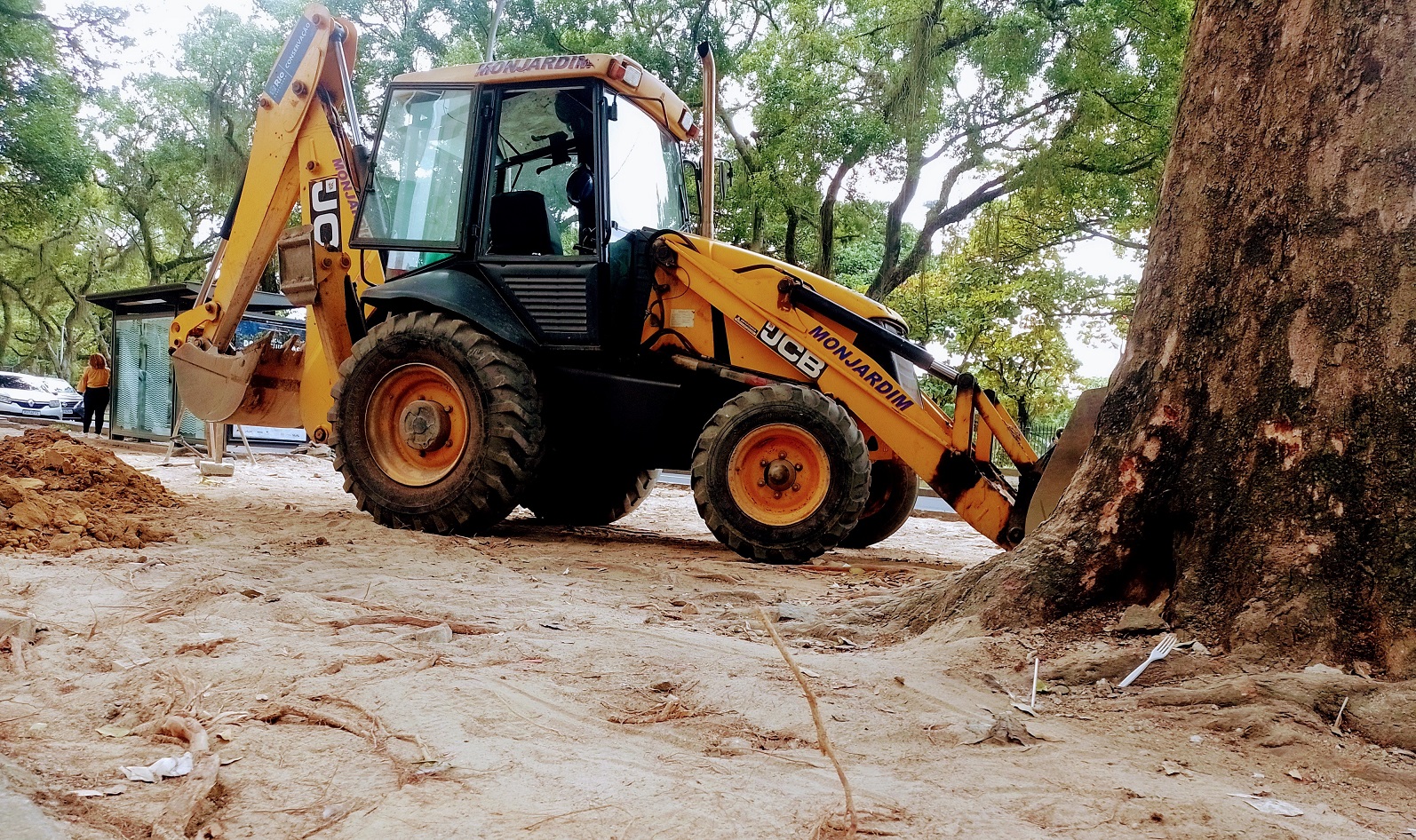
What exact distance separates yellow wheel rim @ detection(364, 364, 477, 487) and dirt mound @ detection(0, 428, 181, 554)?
1634mm

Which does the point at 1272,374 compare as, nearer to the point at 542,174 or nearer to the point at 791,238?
the point at 542,174

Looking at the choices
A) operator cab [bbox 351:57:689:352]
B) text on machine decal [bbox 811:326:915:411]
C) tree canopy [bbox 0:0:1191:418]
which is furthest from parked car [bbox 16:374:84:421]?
text on machine decal [bbox 811:326:915:411]

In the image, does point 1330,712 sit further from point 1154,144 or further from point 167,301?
point 167,301

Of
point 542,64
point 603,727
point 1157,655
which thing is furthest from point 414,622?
point 542,64

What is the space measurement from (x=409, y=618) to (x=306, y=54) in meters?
6.17

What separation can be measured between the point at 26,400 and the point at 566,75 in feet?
83.6

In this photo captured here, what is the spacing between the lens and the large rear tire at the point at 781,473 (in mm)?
6742

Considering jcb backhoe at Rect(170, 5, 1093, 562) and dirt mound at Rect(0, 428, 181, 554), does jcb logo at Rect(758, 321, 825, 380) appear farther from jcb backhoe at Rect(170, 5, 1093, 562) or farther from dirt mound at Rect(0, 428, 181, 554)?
dirt mound at Rect(0, 428, 181, 554)

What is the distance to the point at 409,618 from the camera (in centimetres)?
430

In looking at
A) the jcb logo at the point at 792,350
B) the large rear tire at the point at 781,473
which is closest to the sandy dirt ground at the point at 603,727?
the large rear tire at the point at 781,473

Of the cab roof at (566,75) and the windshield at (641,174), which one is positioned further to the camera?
the windshield at (641,174)

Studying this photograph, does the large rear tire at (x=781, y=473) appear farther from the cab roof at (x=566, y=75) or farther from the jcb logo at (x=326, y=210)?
the jcb logo at (x=326, y=210)

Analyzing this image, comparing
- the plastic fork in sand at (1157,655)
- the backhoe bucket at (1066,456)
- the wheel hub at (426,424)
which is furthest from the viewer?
the wheel hub at (426,424)

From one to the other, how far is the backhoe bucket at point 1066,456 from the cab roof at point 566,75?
4040mm
